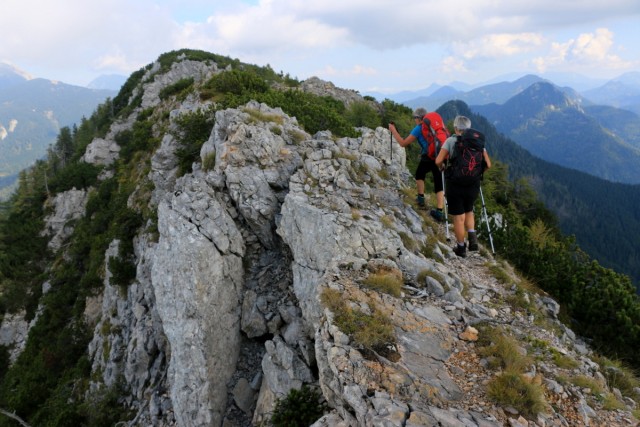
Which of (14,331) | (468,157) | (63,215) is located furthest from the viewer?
(63,215)

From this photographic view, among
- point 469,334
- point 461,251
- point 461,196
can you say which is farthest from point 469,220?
point 469,334

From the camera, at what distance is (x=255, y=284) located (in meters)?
13.0

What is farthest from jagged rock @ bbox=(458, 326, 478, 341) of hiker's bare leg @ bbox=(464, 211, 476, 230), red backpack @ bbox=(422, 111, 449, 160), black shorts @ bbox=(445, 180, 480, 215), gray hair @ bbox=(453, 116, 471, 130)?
red backpack @ bbox=(422, 111, 449, 160)

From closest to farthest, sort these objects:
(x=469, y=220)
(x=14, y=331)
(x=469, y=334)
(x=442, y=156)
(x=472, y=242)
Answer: (x=469, y=334) → (x=442, y=156) → (x=469, y=220) → (x=472, y=242) → (x=14, y=331)

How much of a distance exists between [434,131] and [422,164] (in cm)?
153

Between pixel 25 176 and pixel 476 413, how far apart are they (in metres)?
82.5

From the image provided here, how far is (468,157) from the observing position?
10.2m

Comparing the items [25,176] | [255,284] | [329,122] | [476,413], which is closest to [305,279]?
[255,284]

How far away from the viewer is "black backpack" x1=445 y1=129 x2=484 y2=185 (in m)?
10.2

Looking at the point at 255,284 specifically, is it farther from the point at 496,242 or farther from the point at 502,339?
the point at 496,242

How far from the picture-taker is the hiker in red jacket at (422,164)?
12172 mm

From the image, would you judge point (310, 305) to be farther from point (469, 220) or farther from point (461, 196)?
point (469, 220)

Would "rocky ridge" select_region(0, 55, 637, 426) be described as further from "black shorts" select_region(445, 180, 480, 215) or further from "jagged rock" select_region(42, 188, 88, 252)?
"jagged rock" select_region(42, 188, 88, 252)

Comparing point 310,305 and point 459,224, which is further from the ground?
point 459,224
